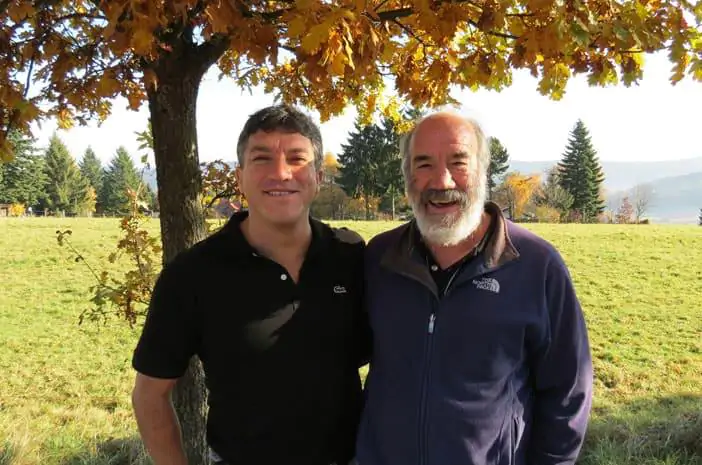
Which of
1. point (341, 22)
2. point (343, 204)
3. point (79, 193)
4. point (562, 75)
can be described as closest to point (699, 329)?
point (562, 75)

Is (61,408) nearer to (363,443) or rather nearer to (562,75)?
(363,443)

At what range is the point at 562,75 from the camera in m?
3.53

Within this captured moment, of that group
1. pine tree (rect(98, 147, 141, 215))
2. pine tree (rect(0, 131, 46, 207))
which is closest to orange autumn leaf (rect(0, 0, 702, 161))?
pine tree (rect(0, 131, 46, 207))

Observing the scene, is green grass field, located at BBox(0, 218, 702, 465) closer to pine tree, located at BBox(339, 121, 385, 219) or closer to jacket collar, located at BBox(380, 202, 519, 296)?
jacket collar, located at BBox(380, 202, 519, 296)

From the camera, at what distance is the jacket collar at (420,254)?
93.0 inches

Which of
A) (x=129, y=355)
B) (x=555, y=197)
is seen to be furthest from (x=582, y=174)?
(x=129, y=355)

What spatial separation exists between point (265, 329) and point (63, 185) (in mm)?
79808

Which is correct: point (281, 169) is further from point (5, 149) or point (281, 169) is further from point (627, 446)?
point (627, 446)

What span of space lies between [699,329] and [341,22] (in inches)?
521

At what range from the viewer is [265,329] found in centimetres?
238

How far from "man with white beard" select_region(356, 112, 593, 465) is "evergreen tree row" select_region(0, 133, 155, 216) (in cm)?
5999

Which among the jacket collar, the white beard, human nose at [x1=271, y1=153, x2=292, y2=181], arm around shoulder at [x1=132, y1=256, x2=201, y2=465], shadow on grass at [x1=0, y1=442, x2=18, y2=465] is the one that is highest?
human nose at [x1=271, y1=153, x2=292, y2=181]

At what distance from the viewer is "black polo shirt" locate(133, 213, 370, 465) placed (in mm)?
2361

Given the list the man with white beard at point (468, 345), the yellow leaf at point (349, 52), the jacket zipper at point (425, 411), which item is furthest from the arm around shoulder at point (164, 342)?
the yellow leaf at point (349, 52)
